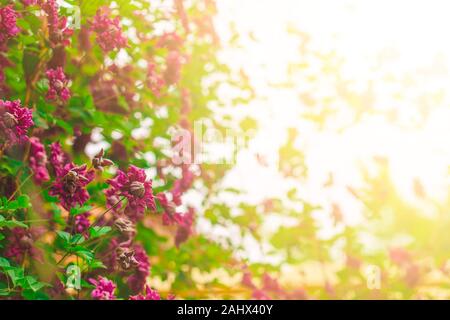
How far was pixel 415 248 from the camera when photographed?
4.18 meters

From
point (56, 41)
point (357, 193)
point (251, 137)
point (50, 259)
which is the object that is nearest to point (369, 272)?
point (357, 193)

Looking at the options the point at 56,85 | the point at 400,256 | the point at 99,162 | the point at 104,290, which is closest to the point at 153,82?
the point at 56,85

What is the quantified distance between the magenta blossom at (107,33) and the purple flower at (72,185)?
0.49 metres

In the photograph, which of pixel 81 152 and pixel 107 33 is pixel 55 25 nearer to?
pixel 107 33

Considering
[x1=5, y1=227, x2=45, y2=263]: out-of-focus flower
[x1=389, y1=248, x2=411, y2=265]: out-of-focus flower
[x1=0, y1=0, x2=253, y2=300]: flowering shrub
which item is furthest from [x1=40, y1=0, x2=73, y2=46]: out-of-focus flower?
[x1=389, y1=248, x2=411, y2=265]: out-of-focus flower

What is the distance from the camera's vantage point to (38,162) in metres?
1.68

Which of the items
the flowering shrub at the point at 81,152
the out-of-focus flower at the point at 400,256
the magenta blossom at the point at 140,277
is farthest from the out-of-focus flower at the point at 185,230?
the out-of-focus flower at the point at 400,256

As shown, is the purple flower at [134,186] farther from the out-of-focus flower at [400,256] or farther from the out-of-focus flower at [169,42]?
the out-of-focus flower at [400,256]
